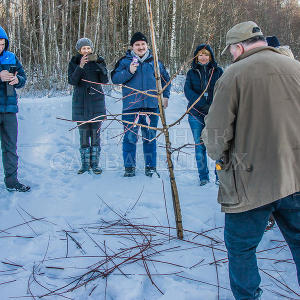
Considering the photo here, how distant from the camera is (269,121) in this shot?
5.03 ft

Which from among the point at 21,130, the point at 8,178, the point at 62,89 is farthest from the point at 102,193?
the point at 62,89

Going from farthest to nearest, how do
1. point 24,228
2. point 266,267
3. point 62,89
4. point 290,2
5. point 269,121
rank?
point 290,2
point 62,89
point 24,228
point 266,267
point 269,121

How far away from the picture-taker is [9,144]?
12.2ft

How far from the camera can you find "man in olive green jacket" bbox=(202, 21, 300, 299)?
5.01 ft

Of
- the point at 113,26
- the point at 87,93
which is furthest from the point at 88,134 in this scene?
the point at 113,26

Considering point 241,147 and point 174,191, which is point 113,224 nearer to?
point 174,191

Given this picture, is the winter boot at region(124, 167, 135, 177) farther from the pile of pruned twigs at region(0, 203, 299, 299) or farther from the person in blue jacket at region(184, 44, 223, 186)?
the pile of pruned twigs at region(0, 203, 299, 299)

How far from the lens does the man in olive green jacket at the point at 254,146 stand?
153 centimetres

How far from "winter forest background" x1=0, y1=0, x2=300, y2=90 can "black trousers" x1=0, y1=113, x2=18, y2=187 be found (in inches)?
252

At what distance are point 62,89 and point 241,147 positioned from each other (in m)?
9.27

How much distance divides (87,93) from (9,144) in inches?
49.8

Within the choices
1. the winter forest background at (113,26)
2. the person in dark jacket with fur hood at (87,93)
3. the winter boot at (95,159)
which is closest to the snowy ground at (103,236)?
the winter boot at (95,159)

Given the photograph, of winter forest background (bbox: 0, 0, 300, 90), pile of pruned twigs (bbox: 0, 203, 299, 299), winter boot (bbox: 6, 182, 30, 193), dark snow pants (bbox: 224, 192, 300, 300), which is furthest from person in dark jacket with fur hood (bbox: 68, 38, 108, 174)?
winter forest background (bbox: 0, 0, 300, 90)

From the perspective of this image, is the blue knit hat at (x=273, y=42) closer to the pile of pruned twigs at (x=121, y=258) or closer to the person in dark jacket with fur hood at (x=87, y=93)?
the pile of pruned twigs at (x=121, y=258)
